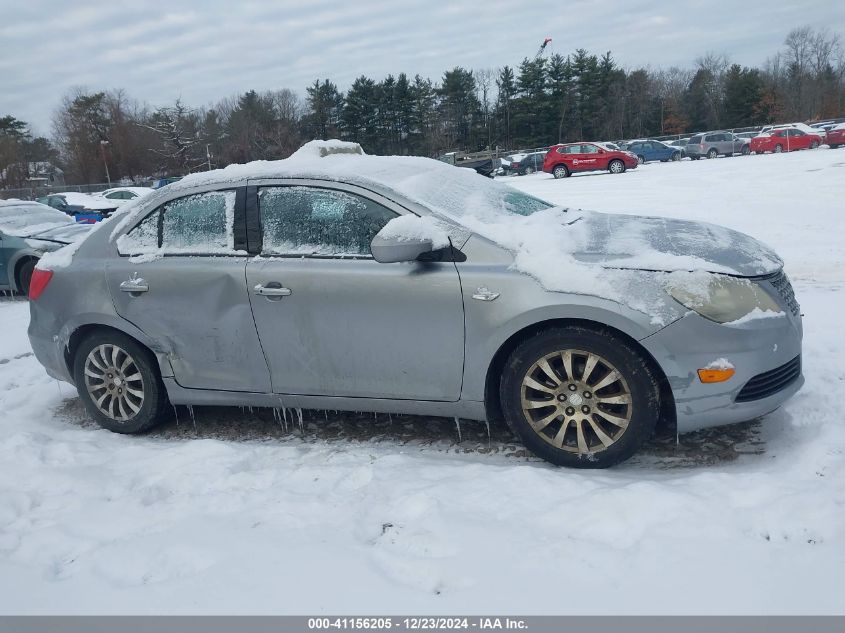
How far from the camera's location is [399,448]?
4020 millimetres

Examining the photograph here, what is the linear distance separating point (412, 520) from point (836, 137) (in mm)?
35828

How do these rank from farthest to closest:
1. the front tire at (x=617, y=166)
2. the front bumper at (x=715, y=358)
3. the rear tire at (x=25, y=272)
→ the front tire at (x=617, y=166)
the rear tire at (x=25, y=272)
the front bumper at (x=715, y=358)

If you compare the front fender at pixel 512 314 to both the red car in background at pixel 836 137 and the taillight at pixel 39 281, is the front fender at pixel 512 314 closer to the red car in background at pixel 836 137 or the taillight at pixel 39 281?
the taillight at pixel 39 281

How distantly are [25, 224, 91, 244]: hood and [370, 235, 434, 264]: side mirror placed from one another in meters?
8.71

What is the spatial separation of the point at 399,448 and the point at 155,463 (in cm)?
136

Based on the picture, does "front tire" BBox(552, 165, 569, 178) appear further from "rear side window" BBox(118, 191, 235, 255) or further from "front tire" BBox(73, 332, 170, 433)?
"front tire" BBox(73, 332, 170, 433)

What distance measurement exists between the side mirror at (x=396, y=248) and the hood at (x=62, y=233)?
8713 mm

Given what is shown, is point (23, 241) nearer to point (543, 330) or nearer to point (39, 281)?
point (39, 281)

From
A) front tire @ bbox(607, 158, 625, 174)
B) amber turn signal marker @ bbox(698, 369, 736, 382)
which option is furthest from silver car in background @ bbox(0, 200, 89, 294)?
front tire @ bbox(607, 158, 625, 174)

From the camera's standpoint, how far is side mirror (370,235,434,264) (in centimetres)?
353

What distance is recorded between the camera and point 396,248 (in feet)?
11.6

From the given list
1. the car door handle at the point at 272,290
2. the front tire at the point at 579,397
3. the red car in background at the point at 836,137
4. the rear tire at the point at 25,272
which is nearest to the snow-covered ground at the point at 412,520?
the front tire at the point at 579,397

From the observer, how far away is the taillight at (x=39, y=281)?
4605 millimetres
